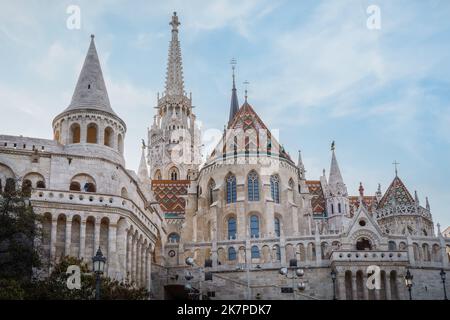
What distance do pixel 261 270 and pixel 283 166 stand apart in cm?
1310

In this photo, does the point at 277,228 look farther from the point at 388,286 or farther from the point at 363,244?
the point at 388,286

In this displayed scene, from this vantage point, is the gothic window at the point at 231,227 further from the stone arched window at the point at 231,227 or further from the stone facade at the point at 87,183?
the stone facade at the point at 87,183

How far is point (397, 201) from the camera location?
5100cm

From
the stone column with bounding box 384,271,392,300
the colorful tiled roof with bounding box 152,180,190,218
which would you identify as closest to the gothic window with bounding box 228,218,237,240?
the colorful tiled roof with bounding box 152,180,190,218

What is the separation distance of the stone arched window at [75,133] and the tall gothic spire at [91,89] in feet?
3.28

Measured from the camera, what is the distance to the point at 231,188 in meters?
49.1

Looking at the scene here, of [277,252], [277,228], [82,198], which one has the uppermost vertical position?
[277,228]

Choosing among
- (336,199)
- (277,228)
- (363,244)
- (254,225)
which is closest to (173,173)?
(336,199)

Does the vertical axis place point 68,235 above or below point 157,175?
below

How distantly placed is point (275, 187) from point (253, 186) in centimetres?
181

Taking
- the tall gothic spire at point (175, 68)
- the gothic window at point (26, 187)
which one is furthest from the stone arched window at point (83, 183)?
the tall gothic spire at point (175, 68)

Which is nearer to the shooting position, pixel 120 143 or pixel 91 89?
pixel 91 89

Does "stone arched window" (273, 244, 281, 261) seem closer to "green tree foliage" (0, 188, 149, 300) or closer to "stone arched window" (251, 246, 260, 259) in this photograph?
"stone arched window" (251, 246, 260, 259)

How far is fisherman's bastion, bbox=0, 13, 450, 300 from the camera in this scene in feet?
105
